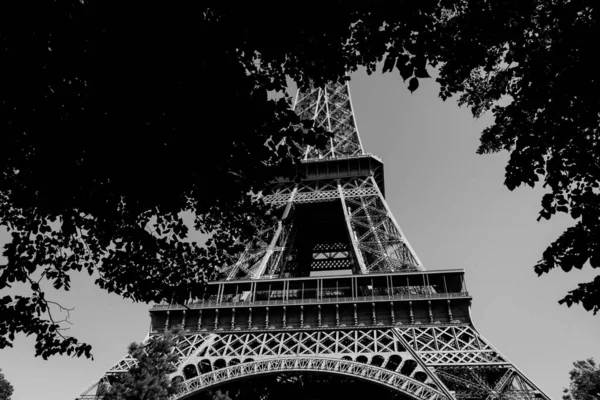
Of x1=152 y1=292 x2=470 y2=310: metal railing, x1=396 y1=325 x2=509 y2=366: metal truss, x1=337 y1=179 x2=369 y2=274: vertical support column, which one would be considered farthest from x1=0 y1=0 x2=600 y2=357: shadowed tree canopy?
x1=337 y1=179 x2=369 y2=274: vertical support column

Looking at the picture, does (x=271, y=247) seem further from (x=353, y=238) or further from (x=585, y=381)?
(x=585, y=381)

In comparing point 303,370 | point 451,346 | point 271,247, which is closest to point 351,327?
point 303,370

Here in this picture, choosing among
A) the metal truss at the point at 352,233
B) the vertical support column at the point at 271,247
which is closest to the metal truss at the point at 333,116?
the metal truss at the point at 352,233

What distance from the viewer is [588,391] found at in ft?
78.3

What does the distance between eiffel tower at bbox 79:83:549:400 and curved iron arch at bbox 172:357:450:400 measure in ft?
0.16

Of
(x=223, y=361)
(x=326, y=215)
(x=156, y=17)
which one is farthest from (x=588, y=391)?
(x=156, y=17)

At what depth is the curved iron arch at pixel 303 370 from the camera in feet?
68.5

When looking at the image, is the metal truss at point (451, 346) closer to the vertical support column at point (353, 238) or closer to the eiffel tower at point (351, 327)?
the eiffel tower at point (351, 327)

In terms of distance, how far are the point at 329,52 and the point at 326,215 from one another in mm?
34150

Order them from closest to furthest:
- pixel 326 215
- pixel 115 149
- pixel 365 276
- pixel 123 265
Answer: pixel 115 149 < pixel 123 265 < pixel 365 276 < pixel 326 215

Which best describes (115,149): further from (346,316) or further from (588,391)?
(588,391)

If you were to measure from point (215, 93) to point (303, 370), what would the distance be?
1849 cm

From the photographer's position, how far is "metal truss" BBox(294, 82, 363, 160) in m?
43.6

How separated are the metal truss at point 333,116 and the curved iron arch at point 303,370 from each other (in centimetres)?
2174
